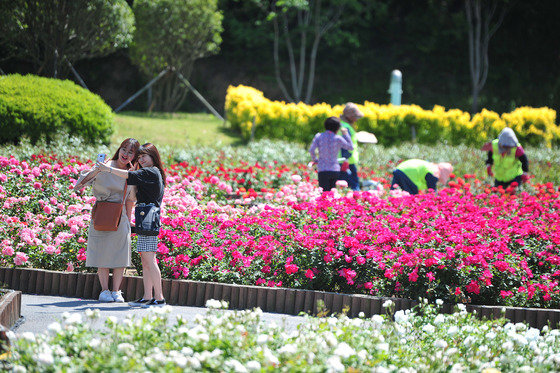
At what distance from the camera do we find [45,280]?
232 inches

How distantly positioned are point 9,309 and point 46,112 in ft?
26.8

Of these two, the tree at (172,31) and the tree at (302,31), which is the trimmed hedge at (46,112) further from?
the tree at (302,31)

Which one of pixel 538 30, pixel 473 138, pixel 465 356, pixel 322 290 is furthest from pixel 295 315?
pixel 538 30

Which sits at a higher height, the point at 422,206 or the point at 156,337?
the point at 422,206

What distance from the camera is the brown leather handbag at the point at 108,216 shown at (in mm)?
5508

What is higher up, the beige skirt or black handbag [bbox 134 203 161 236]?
black handbag [bbox 134 203 161 236]

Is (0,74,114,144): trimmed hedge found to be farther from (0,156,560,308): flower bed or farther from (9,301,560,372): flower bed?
(9,301,560,372): flower bed

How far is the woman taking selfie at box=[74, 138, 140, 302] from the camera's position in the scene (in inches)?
219

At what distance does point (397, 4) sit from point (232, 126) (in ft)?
39.2

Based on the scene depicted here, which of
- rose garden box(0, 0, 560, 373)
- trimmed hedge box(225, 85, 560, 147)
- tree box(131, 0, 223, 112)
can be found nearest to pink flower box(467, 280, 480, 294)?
rose garden box(0, 0, 560, 373)

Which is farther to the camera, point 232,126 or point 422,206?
point 232,126

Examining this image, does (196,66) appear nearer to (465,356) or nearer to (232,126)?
(232,126)

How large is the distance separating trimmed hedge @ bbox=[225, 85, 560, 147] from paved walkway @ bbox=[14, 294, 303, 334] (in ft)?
37.3

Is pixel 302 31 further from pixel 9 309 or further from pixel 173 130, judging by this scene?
pixel 9 309
